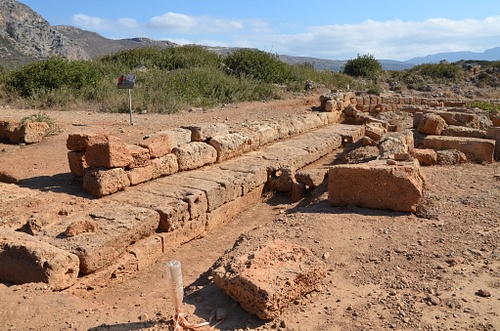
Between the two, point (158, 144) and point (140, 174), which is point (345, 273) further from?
point (158, 144)

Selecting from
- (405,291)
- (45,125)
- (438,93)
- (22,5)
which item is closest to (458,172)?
(405,291)

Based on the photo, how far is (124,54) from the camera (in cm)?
2033

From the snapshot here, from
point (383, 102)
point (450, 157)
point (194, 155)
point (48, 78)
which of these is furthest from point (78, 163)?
point (383, 102)

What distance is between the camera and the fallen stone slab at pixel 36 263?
390cm

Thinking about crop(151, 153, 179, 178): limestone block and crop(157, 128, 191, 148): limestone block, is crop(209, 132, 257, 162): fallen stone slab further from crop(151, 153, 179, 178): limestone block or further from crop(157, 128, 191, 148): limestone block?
crop(151, 153, 179, 178): limestone block

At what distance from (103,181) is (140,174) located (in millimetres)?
650

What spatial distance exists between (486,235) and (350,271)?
1707 mm

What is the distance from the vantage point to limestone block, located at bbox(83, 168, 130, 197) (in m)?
5.63

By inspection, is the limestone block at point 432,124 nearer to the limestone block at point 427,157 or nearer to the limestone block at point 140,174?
the limestone block at point 427,157

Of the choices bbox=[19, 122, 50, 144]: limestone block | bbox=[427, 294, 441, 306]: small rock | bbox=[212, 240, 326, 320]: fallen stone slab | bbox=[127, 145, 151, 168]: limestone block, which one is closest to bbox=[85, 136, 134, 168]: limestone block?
bbox=[127, 145, 151, 168]: limestone block

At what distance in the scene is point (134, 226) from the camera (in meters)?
4.94

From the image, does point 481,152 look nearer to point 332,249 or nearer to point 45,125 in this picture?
point 332,249

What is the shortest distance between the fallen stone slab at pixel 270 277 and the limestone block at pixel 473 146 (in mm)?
5671

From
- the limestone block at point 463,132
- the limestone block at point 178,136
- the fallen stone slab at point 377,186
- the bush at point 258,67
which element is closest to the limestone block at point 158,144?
the limestone block at point 178,136
